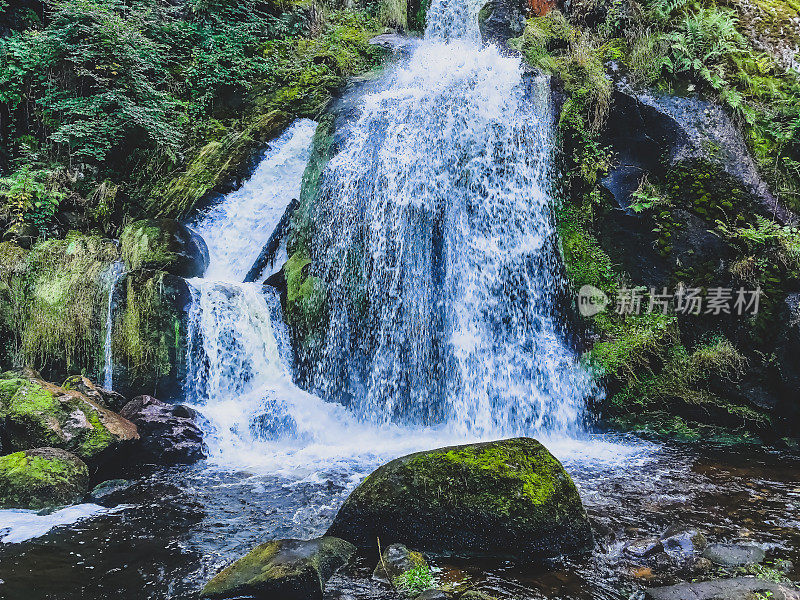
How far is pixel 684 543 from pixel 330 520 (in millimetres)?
3134

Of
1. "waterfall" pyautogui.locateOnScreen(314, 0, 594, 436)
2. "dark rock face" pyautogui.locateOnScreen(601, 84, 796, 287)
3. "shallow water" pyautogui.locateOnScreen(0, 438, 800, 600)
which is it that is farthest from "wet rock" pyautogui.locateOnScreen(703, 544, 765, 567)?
"dark rock face" pyautogui.locateOnScreen(601, 84, 796, 287)

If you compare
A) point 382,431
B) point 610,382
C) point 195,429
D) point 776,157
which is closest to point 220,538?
point 195,429

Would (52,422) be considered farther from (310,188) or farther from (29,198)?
(310,188)

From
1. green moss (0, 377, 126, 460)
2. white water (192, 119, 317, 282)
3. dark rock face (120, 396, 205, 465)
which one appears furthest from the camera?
white water (192, 119, 317, 282)

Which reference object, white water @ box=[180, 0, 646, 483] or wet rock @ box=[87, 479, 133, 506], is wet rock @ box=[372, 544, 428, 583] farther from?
wet rock @ box=[87, 479, 133, 506]

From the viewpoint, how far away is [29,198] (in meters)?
9.52

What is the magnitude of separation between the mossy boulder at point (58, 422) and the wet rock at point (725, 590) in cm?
614

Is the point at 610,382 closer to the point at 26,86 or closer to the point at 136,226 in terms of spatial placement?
the point at 136,226

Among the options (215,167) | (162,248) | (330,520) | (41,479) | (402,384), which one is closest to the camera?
(330,520)

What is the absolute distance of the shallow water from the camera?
3.74 meters

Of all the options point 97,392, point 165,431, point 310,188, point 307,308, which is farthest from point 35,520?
point 310,188

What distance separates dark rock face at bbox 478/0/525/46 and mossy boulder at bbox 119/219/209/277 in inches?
372

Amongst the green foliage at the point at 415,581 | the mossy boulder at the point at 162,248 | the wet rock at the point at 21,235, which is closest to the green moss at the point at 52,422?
the mossy boulder at the point at 162,248

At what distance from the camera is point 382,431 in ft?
27.1
